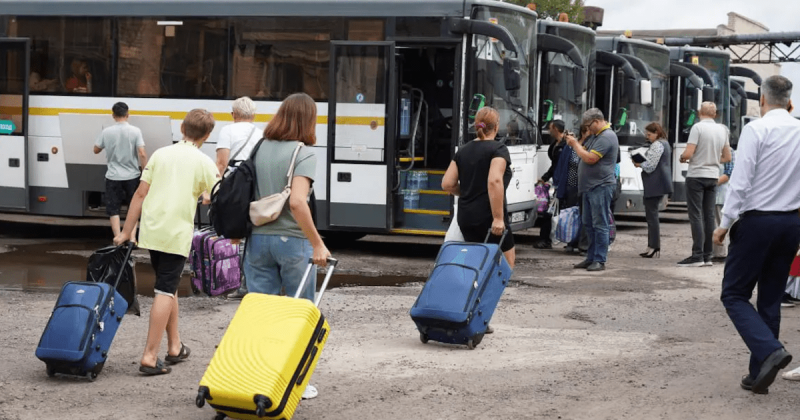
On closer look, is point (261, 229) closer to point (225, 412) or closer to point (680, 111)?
point (225, 412)

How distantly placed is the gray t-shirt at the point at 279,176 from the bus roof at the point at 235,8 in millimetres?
7899

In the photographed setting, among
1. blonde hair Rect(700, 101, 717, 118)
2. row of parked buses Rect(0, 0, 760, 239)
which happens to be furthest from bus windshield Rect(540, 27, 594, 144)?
blonde hair Rect(700, 101, 717, 118)

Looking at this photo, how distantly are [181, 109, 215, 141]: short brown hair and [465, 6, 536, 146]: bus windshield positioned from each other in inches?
268

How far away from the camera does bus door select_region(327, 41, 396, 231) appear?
14180 millimetres

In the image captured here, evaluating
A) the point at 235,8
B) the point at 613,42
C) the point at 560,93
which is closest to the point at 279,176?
the point at 235,8

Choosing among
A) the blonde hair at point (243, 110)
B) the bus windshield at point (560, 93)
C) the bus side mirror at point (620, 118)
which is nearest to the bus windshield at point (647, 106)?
the bus side mirror at point (620, 118)

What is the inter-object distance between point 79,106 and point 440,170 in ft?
16.3

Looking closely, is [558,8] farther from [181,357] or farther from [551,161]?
[181,357]

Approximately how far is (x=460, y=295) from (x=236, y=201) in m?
2.30

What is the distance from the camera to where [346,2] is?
569 inches

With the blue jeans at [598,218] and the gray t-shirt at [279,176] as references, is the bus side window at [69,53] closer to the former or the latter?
the blue jeans at [598,218]

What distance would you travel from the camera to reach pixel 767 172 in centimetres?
709

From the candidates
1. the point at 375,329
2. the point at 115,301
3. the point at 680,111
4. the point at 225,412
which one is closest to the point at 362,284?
the point at 375,329

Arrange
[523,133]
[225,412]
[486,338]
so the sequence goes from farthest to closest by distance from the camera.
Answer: [523,133] < [486,338] < [225,412]
